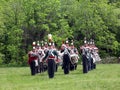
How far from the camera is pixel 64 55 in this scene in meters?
23.5

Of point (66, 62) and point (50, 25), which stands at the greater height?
point (66, 62)

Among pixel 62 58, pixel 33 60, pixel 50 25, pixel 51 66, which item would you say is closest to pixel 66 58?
pixel 62 58

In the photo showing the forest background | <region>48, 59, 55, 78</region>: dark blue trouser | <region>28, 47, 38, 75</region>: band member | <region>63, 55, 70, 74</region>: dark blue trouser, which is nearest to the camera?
<region>48, 59, 55, 78</region>: dark blue trouser

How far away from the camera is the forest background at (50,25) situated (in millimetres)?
48784

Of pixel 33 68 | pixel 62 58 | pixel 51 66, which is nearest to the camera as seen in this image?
pixel 51 66

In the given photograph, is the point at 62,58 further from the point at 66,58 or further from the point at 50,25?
the point at 50,25

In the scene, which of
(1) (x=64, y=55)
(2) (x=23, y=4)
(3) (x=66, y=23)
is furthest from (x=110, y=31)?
(1) (x=64, y=55)

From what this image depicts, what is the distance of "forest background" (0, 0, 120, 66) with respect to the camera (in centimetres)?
4878

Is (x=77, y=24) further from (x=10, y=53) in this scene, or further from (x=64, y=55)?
(x=64, y=55)

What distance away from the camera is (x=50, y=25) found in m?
50.2

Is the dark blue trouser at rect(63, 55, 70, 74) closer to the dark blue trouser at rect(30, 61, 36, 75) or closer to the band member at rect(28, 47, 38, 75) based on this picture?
the band member at rect(28, 47, 38, 75)

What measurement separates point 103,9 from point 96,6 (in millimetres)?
1019

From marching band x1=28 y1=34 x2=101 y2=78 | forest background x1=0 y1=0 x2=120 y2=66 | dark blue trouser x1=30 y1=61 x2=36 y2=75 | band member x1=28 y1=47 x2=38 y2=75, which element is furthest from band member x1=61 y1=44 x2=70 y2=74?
forest background x1=0 y1=0 x2=120 y2=66

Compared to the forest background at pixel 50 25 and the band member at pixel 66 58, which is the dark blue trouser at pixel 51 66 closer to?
the band member at pixel 66 58
